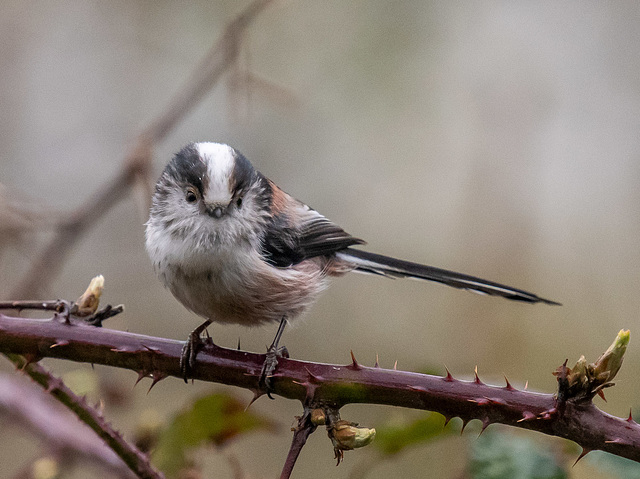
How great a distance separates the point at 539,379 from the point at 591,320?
68 centimetres

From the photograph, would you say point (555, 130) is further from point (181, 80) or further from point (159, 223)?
point (159, 223)

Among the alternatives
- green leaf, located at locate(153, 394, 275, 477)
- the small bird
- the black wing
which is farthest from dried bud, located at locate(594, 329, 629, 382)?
the black wing

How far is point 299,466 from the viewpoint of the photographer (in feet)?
16.2

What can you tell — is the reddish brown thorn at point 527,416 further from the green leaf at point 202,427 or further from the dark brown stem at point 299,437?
the green leaf at point 202,427

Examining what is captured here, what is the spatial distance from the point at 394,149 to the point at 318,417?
450 centimetres

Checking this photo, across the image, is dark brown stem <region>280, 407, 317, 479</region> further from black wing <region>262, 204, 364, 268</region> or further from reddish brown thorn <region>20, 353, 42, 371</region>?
black wing <region>262, 204, 364, 268</region>

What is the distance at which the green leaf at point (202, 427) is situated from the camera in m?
2.17

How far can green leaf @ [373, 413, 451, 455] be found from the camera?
2072 millimetres

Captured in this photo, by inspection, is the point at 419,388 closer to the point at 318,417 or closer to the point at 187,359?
the point at 318,417

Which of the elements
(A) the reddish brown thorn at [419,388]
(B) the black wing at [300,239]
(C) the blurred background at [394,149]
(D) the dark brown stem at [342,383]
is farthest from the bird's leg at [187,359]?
(C) the blurred background at [394,149]

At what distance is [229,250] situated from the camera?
2854mm

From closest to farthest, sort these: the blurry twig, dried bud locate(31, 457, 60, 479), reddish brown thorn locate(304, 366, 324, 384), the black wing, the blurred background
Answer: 1. reddish brown thorn locate(304, 366, 324, 384)
2. dried bud locate(31, 457, 60, 479)
3. the blurry twig
4. the black wing
5. the blurred background

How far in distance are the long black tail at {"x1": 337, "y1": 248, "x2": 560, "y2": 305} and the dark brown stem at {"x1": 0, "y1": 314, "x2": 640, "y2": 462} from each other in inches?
36.9

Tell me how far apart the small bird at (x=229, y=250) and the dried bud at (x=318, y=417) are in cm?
89
